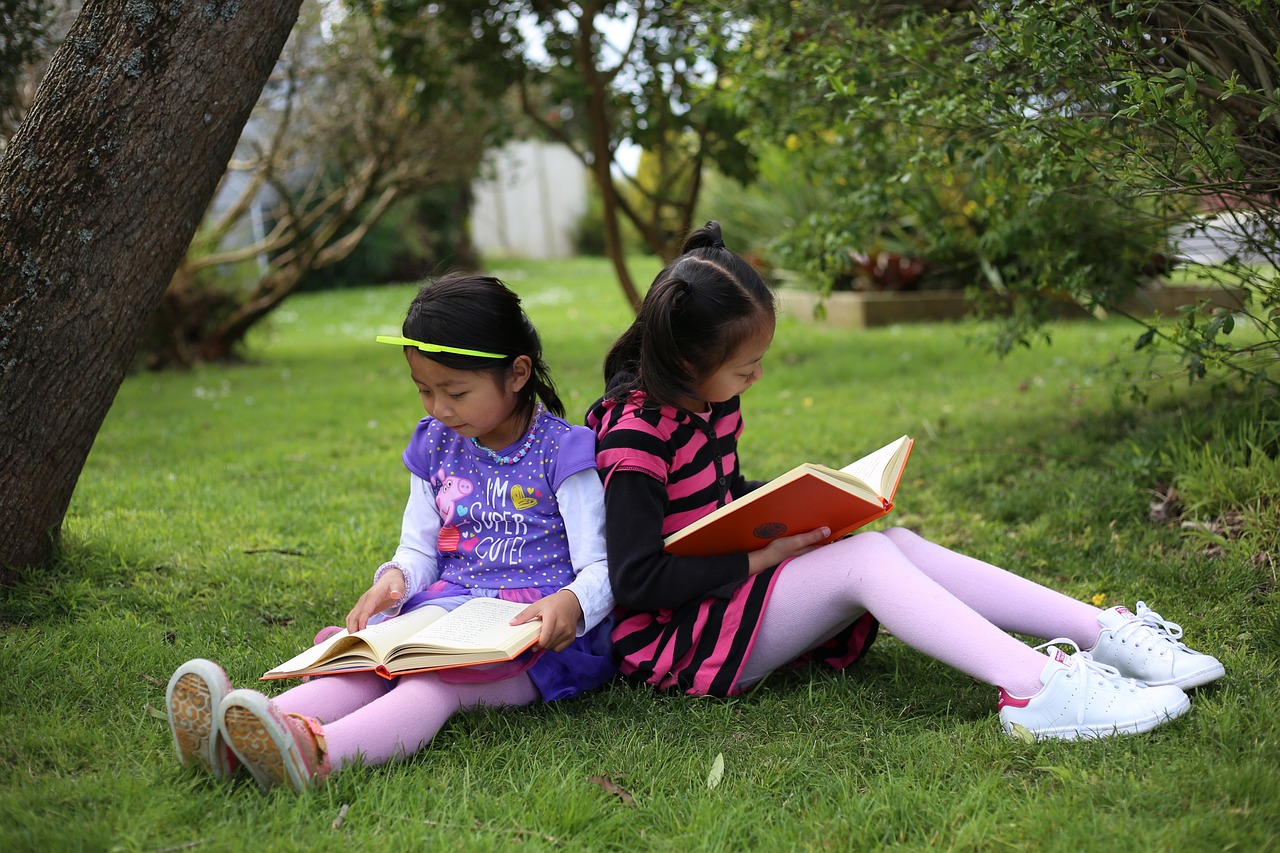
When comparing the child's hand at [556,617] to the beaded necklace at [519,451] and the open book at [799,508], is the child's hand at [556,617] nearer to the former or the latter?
the open book at [799,508]

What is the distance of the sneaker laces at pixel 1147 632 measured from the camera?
85.2 inches

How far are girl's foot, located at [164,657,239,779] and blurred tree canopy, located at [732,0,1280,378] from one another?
218 cm

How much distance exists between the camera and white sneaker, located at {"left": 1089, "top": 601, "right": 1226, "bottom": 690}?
2.14 m

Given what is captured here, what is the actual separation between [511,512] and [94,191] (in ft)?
4.28

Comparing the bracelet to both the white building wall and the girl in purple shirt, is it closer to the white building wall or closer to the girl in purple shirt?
the girl in purple shirt

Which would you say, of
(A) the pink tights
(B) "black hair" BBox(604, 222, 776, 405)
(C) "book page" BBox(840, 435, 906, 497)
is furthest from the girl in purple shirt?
(C) "book page" BBox(840, 435, 906, 497)

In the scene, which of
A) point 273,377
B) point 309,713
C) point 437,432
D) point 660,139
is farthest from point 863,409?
point 273,377

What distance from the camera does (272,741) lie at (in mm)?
1839

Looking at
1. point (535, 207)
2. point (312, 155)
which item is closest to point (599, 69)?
point (312, 155)

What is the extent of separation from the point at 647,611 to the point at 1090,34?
168 cm

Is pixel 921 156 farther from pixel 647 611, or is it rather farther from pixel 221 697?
pixel 221 697

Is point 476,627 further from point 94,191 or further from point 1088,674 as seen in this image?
point 94,191

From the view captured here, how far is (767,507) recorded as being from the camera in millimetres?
2090

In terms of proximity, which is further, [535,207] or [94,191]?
[535,207]
